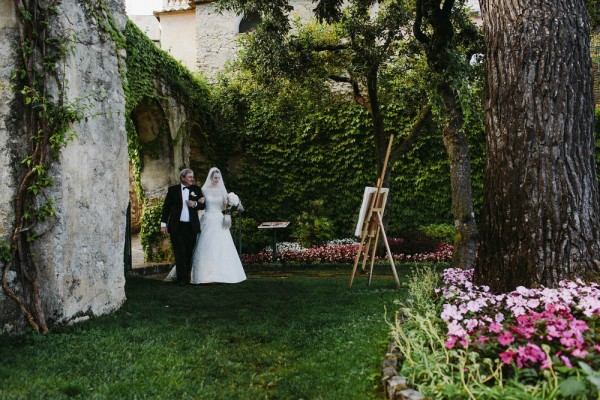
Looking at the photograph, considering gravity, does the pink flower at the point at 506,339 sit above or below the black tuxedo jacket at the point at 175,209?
below

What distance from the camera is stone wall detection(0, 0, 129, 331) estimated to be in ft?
15.9

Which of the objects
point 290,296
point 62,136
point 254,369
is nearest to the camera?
point 254,369

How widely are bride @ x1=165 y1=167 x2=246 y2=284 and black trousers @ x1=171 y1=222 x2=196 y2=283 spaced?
0.78 ft

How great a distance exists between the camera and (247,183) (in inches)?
663

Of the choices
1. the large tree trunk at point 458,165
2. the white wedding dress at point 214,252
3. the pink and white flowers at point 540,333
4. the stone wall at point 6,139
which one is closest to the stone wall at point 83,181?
the stone wall at point 6,139

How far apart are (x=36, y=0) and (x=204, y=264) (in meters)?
5.05

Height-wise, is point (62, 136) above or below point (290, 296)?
above

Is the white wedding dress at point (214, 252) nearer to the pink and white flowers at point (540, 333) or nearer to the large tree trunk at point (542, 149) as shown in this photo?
the large tree trunk at point (542, 149)

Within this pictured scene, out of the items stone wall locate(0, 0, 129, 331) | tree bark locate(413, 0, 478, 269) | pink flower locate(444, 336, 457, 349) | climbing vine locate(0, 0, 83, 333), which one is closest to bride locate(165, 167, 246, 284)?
stone wall locate(0, 0, 129, 331)

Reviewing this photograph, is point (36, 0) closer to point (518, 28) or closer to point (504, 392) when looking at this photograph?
point (518, 28)

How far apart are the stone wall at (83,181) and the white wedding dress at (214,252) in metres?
2.94

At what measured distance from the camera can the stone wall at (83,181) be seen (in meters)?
4.85

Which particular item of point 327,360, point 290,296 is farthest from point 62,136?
point 290,296

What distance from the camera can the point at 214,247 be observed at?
9234mm
